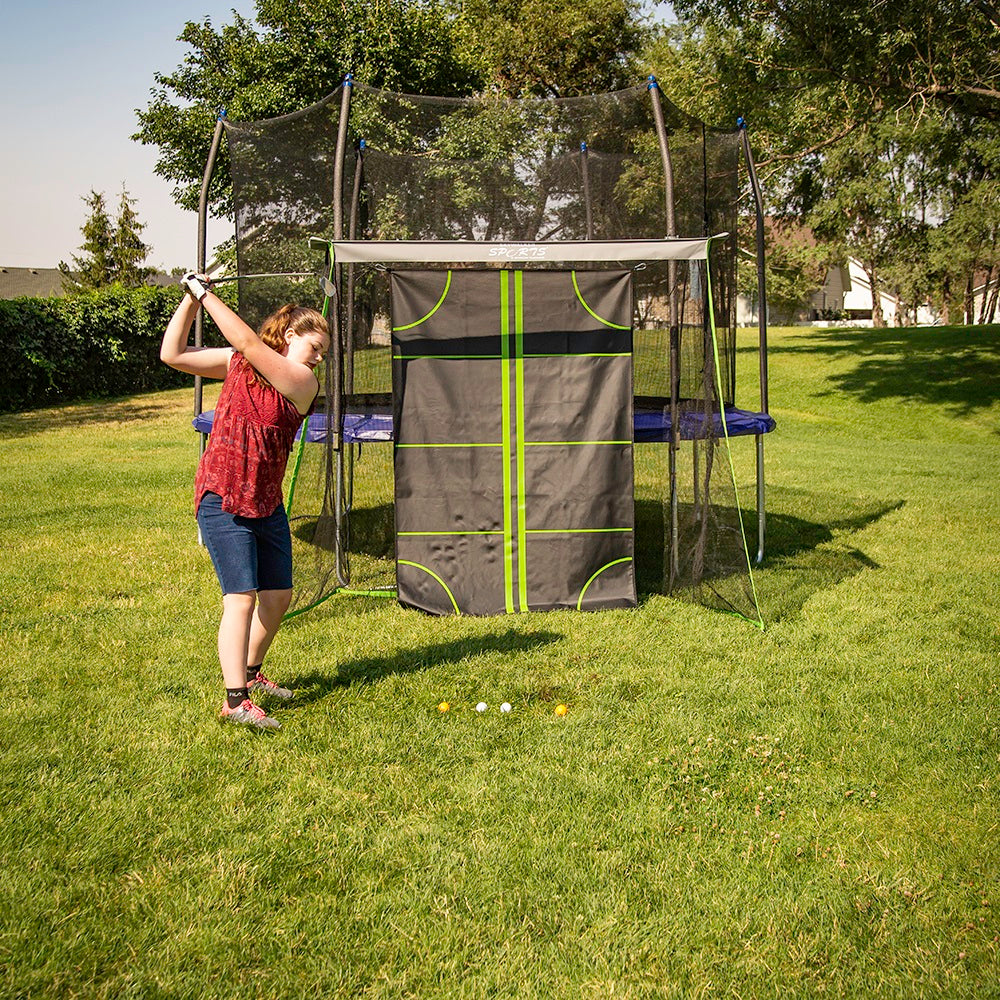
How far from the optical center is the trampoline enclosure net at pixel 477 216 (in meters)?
5.36

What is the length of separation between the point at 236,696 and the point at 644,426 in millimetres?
2771

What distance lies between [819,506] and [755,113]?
868 centimetres

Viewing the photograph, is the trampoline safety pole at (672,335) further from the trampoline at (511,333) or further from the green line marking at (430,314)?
the green line marking at (430,314)

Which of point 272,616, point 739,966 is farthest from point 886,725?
point 272,616

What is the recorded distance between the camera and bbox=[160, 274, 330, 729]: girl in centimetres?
341

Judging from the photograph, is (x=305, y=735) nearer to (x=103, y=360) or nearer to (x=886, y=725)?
(x=886, y=725)

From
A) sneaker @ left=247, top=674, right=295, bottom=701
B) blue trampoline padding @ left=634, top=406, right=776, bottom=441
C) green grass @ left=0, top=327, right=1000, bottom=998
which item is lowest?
green grass @ left=0, top=327, right=1000, bottom=998

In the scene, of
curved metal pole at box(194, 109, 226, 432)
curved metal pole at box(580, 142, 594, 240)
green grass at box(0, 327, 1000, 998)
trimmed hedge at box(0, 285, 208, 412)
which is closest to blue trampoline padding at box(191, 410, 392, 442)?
green grass at box(0, 327, 1000, 998)

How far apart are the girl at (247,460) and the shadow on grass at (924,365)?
13.8 metres

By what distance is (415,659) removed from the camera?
14.1 ft

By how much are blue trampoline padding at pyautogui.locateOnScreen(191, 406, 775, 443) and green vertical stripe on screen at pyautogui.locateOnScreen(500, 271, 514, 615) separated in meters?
0.69

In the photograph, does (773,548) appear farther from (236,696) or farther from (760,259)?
(236,696)

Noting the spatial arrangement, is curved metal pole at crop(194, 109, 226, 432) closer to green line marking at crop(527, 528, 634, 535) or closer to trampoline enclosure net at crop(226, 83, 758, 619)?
trampoline enclosure net at crop(226, 83, 758, 619)

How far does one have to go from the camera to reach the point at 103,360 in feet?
59.0
